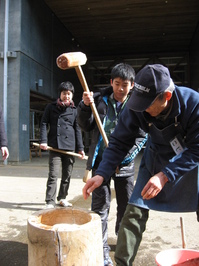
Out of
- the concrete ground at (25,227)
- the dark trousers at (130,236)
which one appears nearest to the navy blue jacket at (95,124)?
the dark trousers at (130,236)

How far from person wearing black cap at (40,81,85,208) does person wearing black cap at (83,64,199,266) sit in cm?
207

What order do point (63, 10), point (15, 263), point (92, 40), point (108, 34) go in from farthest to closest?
1. point (92, 40)
2. point (108, 34)
3. point (63, 10)
4. point (15, 263)

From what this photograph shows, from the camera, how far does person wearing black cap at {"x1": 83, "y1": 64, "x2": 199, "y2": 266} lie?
160 centimetres

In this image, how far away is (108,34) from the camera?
14875mm

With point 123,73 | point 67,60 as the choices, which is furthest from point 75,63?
point 123,73

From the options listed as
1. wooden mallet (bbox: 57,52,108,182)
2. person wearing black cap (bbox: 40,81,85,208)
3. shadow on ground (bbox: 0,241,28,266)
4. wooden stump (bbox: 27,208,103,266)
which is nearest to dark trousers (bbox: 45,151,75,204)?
person wearing black cap (bbox: 40,81,85,208)

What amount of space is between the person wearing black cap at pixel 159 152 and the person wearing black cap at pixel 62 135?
2074 millimetres

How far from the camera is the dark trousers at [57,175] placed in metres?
3.81

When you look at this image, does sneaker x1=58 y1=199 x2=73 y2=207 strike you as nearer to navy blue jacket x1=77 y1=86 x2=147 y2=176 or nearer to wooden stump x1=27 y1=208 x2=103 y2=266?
navy blue jacket x1=77 y1=86 x2=147 y2=176

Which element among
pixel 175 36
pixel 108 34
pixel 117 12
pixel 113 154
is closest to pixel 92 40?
pixel 108 34

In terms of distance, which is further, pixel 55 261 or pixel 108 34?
pixel 108 34

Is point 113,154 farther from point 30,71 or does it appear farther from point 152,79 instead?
point 30,71

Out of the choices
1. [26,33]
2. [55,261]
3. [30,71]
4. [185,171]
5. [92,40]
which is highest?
[92,40]

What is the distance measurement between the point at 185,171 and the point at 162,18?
12822 millimetres
